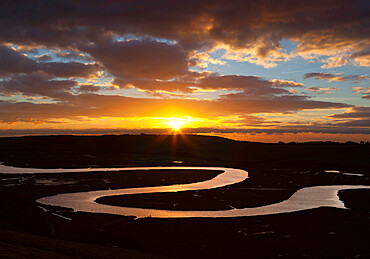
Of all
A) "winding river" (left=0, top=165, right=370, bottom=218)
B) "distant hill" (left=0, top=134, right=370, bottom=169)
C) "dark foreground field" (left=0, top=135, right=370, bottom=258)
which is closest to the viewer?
"dark foreground field" (left=0, top=135, right=370, bottom=258)

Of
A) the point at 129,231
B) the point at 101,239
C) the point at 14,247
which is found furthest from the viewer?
the point at 129,231

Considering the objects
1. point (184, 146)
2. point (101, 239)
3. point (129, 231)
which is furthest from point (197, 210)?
point (184, 146)

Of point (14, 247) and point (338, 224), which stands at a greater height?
point (14, 247)

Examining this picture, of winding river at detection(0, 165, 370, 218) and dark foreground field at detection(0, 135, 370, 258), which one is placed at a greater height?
dark foreground field at detection(0, 135, 370, 258)

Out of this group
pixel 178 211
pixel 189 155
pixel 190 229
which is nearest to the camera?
pixel 190 229

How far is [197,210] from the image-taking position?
3803 cm

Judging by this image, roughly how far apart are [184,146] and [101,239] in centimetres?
14457

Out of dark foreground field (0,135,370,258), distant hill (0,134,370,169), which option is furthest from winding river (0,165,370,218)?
distant hill (0,134,370,169)

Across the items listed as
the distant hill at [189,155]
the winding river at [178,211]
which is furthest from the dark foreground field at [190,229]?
the distant hill at [189,155]

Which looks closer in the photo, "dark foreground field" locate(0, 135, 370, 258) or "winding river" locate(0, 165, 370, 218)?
"dark foreground field" locate(0, 135, 370, 258)

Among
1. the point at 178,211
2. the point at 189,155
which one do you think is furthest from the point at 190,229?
the point at 189,155

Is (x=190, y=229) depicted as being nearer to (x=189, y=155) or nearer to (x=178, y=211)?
(x=178, y=211)

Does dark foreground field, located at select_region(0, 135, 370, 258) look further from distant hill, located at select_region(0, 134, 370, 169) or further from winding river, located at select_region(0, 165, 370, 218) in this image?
distant hill, located at select_region(0, 134, 370, 169)

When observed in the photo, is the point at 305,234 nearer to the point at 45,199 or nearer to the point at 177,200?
the point at 177,200
